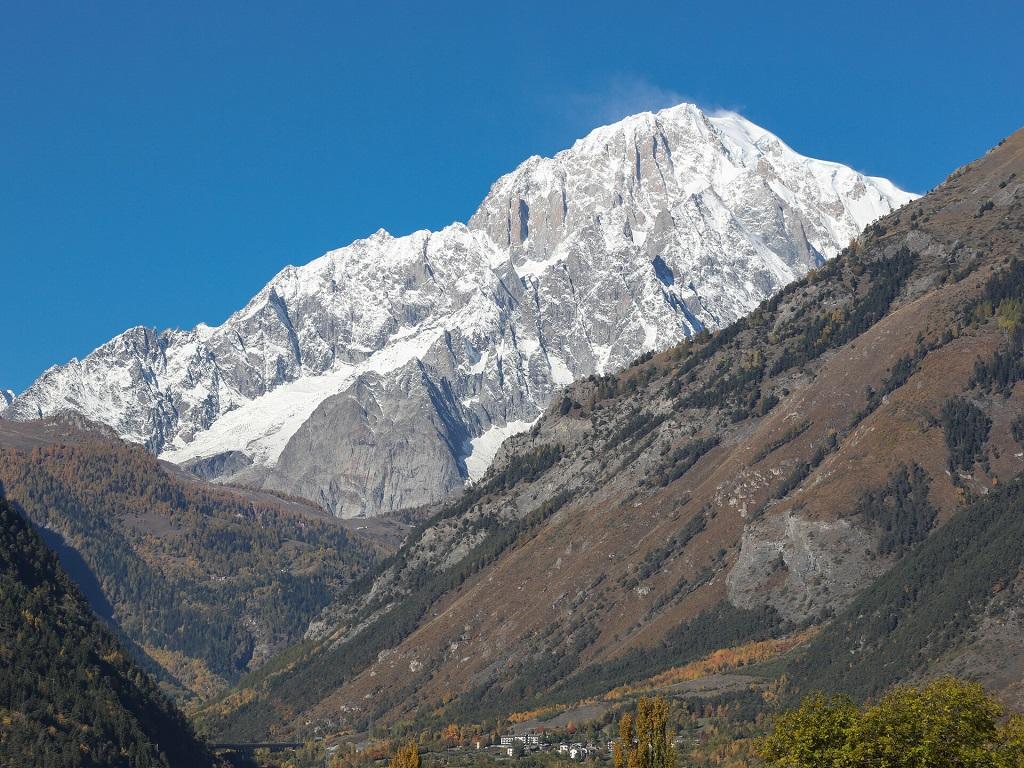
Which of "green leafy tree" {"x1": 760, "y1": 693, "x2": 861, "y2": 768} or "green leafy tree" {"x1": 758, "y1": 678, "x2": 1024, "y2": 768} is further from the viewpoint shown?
"green leafy tree" {"x1": 760, "y1": 693, "x2": 861, "y2": 768}

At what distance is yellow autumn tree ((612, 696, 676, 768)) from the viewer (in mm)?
176250

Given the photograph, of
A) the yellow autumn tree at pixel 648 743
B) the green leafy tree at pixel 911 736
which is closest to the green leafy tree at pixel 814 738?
the green leafy tree at pixel 911 736

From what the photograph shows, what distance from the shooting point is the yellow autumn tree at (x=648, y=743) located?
176m

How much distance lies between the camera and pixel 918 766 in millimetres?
130000

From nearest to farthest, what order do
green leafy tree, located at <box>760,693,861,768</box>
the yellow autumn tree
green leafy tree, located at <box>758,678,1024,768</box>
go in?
green leafy tree, located at <box>758,678,1024,768</box> < green leafy tree, located at <box>760,693,861,768</box> < the yellow autumn tree

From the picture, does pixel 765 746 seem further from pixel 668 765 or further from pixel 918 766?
pixel 668 765

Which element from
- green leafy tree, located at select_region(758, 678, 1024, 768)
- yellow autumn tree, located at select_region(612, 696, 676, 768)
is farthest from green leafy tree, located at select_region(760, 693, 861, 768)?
yellow autumn tree, located at select_region(612, 696, 676, 768)

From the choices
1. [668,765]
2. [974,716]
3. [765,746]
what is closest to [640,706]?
[668,765]

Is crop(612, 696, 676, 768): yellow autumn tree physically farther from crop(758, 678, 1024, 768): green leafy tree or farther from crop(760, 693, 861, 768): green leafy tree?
crop(758, 678, 1024, 768): green leafy tree

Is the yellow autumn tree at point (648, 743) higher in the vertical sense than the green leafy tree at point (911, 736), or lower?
higher

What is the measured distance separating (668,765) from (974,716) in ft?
166

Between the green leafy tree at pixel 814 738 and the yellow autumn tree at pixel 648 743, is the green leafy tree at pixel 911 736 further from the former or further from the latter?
the yellow autumn tree at pixel 648 743

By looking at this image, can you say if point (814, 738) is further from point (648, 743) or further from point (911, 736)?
point (648, 743)

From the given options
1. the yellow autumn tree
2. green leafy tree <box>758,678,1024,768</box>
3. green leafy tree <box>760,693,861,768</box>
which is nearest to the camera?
green leafy tree <box>758,678,1024,768</box>
